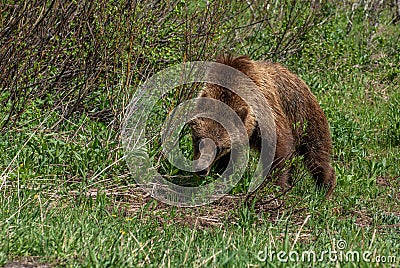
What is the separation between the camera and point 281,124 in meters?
6.91

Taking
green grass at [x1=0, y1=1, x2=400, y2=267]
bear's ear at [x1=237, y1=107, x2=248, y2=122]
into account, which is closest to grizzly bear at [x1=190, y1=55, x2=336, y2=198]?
bear's ear at [x1=237, y1=107, x2=248, y2=122]

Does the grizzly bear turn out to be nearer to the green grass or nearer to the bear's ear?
the bear's ear

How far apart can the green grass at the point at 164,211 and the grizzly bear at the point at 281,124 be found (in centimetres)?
30

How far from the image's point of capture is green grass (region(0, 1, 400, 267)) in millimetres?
4270

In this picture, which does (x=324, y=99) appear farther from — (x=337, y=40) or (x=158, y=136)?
(x=158, y=136)

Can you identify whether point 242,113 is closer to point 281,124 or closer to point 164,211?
point 281,124

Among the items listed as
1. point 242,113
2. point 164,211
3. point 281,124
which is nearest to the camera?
point 164,211

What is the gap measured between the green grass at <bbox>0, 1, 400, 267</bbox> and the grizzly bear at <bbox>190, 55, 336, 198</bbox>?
1.00 feet

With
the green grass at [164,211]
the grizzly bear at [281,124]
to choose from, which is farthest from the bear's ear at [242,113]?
the green grass at [164,211]

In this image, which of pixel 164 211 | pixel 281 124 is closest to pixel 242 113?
pixel 281 124

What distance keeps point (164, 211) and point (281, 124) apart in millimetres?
1659

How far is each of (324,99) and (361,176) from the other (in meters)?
2.32

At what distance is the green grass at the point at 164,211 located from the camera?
4270 mm

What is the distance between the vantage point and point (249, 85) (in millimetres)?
6777
